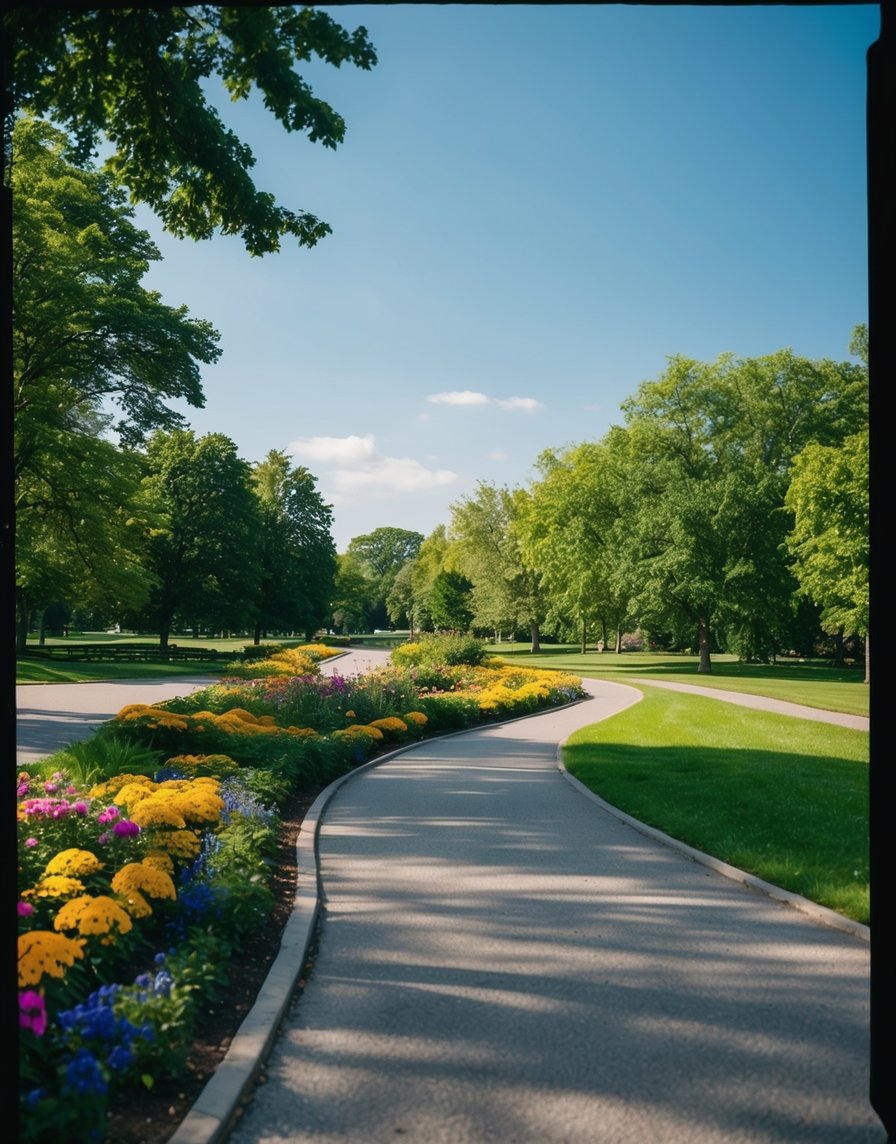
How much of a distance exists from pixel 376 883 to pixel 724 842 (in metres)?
3.22

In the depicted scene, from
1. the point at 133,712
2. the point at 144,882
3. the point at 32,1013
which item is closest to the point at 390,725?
the point at 133,712

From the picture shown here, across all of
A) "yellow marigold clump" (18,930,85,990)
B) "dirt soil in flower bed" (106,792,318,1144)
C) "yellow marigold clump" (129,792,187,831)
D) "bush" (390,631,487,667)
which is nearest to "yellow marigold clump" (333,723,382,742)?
"dirt soil in flower bed" (106,792,318,1144)

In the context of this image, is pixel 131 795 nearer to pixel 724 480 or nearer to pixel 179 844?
pixel 179 844

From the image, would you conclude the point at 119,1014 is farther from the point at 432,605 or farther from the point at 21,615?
the point at 432,605

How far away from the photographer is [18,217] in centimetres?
2053

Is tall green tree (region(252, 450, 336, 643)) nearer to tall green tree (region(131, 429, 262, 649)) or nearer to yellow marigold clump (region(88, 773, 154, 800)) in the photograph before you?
tall green tree (region(131, 429, 262, 649))

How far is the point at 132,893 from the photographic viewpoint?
4.63 metres

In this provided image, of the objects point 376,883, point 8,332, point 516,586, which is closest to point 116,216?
point 376,883

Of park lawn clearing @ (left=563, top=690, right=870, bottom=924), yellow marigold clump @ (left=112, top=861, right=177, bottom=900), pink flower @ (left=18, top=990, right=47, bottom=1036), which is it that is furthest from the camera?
park lawn clearing @ (left=563, top=690, right=870, bottom=924)

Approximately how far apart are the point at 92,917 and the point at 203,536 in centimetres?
4601

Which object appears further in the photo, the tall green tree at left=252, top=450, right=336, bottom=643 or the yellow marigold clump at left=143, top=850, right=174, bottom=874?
the tall green tree at left=252, top=450, right=336, bottom=643

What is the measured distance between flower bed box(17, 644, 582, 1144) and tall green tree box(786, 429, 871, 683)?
2379cm

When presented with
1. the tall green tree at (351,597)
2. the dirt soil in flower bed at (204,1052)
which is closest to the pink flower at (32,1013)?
the dirt soil in flower bed at (204,1052)

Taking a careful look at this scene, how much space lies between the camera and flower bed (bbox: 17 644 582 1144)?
329cm
